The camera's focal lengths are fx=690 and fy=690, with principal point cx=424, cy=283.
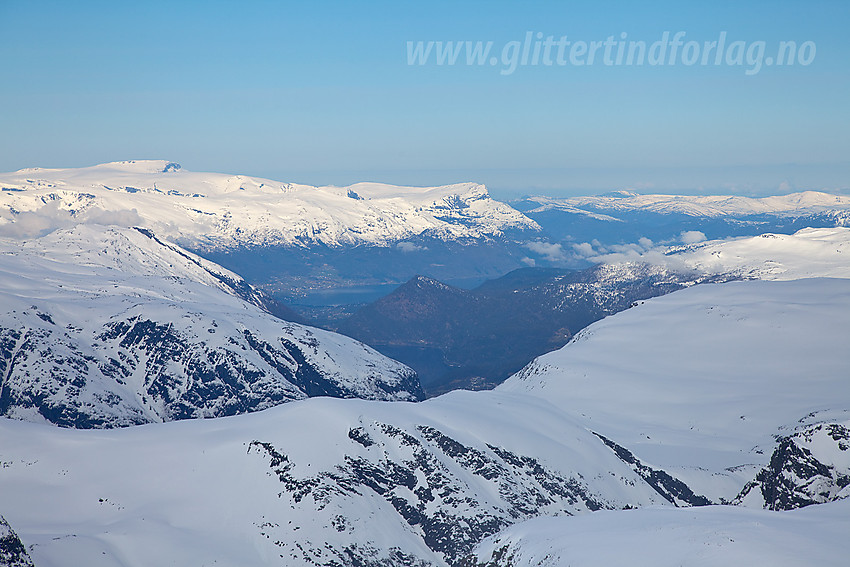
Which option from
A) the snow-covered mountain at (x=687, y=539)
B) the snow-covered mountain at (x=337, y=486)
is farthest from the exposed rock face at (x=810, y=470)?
the snow-covered mountain at (x=687, y=539)

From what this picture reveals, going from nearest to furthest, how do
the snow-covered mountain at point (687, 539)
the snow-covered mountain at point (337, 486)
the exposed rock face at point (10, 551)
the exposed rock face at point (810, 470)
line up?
the snow-covered mountain at point (687, 539), the exposed rock face at point (10, 551), the snow-covered mountain at point (337, 486), the exposed rock face at point (810, 470)

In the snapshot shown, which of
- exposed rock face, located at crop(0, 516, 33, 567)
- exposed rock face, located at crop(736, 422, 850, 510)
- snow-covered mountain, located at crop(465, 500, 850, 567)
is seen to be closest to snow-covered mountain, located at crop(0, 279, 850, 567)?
exposed rock face, located at crop(736, 422, 850, 510)

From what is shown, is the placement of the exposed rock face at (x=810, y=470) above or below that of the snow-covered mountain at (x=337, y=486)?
above

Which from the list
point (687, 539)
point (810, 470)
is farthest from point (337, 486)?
point (810, 470)

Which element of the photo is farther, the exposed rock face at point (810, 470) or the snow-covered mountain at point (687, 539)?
the exposed rock face at point (810, 470)

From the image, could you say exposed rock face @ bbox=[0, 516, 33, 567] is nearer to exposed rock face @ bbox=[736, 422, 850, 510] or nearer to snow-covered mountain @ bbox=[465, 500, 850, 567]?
snow-covered mountain @ bbox=[465, 500, 850, 567]

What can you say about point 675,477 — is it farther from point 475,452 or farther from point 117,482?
point 117,482

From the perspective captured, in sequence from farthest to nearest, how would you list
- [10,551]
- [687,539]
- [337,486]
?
[337,486], [10,551], [687,539]

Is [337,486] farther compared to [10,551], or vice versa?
[337,486]

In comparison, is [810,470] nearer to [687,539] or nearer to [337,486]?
[687,539]

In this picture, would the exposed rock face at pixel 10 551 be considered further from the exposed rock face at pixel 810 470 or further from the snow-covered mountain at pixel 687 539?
the exposed rock face at pixel 810 470

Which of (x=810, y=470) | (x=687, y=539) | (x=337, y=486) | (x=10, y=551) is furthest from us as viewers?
(x=337, y=486)
